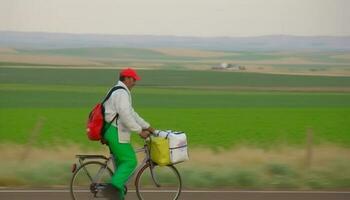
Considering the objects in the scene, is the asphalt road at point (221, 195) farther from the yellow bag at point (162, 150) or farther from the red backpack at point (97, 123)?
the red backpack at point (97, 123)

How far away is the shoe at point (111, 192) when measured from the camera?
328 inches

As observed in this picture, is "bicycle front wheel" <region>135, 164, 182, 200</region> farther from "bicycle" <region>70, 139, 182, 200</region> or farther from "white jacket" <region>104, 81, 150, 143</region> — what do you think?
"white jacket" <region>104, 81, 150, 143</region>

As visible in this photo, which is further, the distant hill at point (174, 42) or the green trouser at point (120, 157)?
the distant hill at point (174, 42)

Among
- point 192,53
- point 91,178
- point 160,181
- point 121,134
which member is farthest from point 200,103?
point 121,134

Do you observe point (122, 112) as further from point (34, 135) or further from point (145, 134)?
point (34, 135)

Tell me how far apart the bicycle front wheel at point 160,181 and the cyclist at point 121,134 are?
362 millimetres

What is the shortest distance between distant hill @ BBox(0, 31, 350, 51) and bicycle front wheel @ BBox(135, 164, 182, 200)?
592cm

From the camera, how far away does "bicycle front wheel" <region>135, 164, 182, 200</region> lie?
8.71 meters

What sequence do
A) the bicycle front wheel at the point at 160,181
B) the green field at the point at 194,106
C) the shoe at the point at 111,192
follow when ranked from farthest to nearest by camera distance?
the green field at the point at 194,106, the bicycle front wheel at the point at 160,181, the shoe at the point at 111,192

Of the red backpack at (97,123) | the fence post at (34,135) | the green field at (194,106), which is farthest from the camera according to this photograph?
the green field at (194,106)

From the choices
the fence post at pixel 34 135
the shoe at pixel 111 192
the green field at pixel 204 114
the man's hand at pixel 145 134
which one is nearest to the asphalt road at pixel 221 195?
the shoe at pixel 111 192

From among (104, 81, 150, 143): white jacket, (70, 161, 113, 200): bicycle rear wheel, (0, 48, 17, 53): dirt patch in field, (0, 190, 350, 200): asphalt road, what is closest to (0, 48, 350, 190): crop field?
(0, 48, 17, 53): dirt patch in field

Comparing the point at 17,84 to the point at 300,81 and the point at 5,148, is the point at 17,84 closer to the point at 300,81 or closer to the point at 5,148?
the point at 5,148

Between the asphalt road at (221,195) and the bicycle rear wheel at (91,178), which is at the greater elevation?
the bicycle rear wheel at (91,178)
